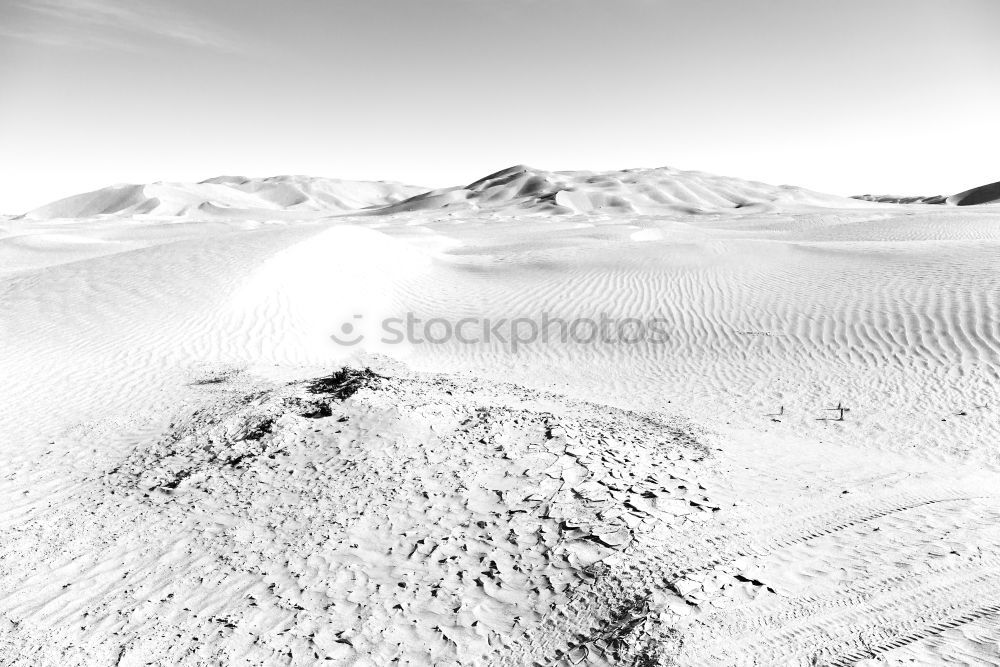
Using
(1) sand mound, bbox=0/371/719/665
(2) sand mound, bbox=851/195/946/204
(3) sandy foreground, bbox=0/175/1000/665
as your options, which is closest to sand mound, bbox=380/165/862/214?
(2) sand mound, bbox=851/195/946/204

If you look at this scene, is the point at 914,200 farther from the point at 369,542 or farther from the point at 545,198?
the point at 369,542

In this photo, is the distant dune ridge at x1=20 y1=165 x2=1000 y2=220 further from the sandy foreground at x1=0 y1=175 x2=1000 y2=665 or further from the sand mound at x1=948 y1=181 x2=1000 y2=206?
the sandy foreground at x1=0 y1=175 x2=1000 y2=665

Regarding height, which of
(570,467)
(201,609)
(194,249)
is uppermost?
(194,249)

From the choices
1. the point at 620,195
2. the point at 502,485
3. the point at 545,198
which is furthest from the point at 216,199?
the point at 502,485

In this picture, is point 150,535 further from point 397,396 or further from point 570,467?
point 570,467

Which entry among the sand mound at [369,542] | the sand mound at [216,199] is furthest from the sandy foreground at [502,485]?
the sand mound at [216,199]

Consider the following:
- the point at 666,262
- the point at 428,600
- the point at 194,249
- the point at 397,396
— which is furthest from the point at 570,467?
the point at 194,249
